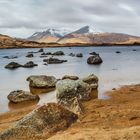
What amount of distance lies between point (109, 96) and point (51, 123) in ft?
34.5

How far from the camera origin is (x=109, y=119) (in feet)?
46.6

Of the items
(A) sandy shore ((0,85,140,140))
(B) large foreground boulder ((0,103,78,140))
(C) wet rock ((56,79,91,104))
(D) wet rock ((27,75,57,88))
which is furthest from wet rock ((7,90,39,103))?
(B) large foreground boulder ((0,103,78,140))

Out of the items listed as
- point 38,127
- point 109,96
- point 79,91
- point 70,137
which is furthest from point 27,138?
point 109,96

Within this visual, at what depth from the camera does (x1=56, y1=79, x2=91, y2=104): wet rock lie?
808 inches

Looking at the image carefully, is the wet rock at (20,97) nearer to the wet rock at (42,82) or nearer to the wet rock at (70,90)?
the wet rock at (70,90)

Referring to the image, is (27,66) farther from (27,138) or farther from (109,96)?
(27,138)

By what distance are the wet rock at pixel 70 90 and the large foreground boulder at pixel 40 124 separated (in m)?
6.34

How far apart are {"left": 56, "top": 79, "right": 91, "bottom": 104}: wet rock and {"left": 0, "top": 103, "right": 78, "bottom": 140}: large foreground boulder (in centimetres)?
634

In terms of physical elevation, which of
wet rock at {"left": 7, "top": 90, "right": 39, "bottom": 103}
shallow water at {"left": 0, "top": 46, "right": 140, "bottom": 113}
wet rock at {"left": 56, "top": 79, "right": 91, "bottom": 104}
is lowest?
Result: shallow water at {"left": 0, "top": 46, "right": 140, "bottom": 113}

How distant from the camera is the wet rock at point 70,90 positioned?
20527 millimetres

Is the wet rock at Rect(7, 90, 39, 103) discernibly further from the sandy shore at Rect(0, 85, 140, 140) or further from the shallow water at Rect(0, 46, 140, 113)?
the sandy shore at Rect(0, 85, 140, 140)

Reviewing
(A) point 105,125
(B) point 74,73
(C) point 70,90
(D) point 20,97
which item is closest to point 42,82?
(D) point 20,97

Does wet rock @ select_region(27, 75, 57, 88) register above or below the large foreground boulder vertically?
below

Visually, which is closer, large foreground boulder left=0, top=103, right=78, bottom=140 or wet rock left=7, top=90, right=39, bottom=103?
large foreground boulder left=0, top=103, right=78, bottom=140
